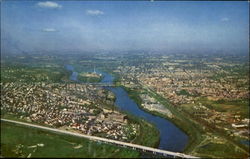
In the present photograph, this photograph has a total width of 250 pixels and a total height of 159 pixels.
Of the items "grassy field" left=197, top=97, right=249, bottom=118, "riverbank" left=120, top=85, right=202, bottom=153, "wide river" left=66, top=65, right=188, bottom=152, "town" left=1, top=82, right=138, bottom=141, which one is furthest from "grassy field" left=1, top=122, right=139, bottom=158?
"grassy field" left=197, top=97, right=249, bottom=118

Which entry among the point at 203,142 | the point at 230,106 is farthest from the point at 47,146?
the point at 230,106

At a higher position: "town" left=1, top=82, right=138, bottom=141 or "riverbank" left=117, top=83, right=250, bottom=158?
"town" left=1, top=82, right=138, bottom=141

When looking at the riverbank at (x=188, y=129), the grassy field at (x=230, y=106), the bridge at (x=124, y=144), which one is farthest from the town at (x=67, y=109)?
the grassy field at (x=230, y=106)

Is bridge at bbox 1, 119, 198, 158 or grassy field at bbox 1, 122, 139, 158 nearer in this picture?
grassy field at bbox 1, 122, 139, 158

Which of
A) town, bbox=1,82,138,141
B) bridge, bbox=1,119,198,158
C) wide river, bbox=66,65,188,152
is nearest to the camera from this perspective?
bridge, bbox=1,119,198,158

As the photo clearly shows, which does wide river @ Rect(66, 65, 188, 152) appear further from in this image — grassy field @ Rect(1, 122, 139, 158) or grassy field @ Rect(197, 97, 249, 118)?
grassy field @ Rect(197, 97, 249, 118)

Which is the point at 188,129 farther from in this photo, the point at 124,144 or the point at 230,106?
the point at 230,106
